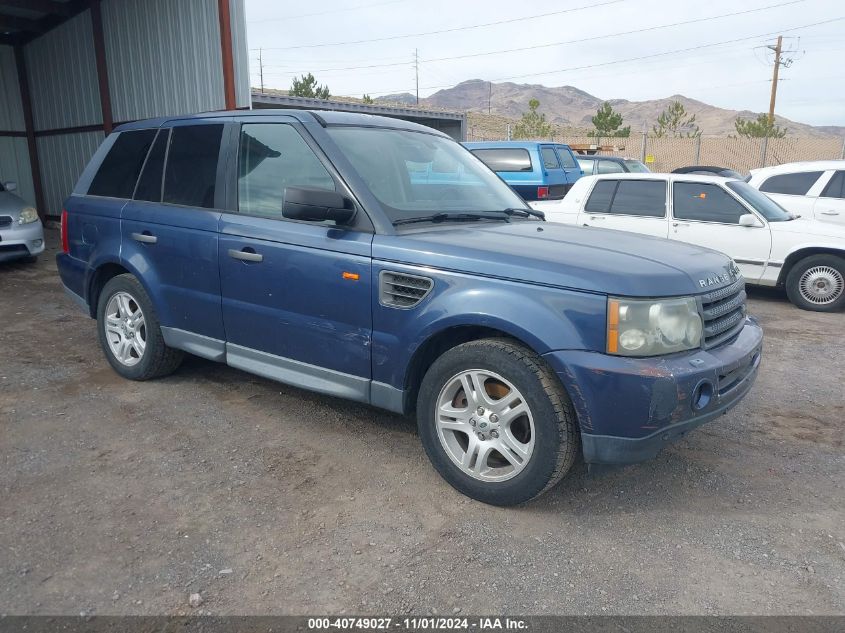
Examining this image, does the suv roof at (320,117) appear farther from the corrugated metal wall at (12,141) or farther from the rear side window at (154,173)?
the corrugated metal wall at (12,141)

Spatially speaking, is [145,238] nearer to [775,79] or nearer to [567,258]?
[567,258]

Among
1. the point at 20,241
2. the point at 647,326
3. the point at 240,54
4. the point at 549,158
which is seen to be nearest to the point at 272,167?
the point at 647,326

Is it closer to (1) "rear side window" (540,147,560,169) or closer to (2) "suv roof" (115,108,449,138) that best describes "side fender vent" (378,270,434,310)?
(2) "suv roof" (115,108,449,138)

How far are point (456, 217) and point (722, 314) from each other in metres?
1.50

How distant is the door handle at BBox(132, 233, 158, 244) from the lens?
4.50 meters

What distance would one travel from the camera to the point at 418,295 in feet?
10.8

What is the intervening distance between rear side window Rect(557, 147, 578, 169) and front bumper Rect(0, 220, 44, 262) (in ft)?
31.8

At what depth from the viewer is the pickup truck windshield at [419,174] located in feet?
12.3

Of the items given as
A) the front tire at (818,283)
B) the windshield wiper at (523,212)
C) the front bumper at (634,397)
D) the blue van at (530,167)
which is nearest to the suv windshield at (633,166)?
Result: the blue van at (530,167)

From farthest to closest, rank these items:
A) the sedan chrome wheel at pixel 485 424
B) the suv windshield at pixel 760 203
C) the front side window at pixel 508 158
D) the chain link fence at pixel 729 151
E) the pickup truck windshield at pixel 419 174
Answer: the chain link fence at pixel 729 151 → the front side window at pixel 508 158 → the suv windshield at pixel 760 203 → the pickup truck windshield at pixel 419 174 → the sedan chrome wheel at pixel 485 424

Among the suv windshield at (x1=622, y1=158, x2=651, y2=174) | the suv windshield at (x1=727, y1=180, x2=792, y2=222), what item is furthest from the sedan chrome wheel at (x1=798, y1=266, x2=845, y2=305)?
the suv windshield at (x1=622, y1=158, x2=651, y2=174)

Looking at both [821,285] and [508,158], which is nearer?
[821,285]

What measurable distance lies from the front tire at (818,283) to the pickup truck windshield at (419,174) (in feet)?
16.3

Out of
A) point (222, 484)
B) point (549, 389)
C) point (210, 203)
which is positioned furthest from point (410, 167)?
point (222, 484)
